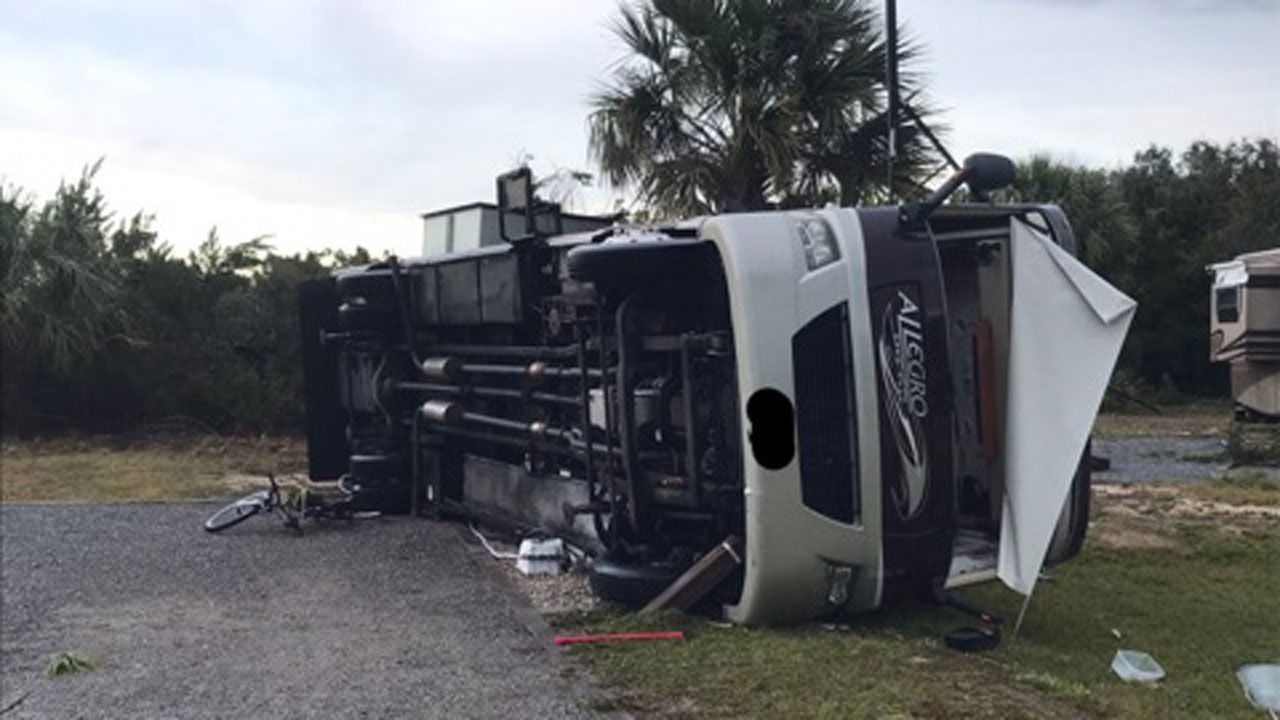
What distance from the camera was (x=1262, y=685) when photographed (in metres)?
5.38

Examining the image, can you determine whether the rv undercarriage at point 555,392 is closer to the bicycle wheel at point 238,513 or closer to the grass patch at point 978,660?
the grass patch at point 978,660

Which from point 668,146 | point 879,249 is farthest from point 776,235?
point 668,146

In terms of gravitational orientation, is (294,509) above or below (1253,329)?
below

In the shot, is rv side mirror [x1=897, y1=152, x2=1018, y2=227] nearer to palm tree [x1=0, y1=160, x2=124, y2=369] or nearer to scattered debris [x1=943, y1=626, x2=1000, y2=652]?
scattered debris [x1=943, y1=626, x2=1000, y2=652]

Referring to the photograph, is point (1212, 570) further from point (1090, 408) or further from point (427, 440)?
point (427, 440)

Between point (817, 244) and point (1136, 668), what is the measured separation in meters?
2.37

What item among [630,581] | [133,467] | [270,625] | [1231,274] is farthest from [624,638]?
[1231,274]

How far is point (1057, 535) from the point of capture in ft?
22.9

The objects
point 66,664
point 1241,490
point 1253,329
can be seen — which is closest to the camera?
point 66,664

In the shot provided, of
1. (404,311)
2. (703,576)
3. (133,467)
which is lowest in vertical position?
(133,467)

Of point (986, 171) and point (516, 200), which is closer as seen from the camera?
point (986, 171)

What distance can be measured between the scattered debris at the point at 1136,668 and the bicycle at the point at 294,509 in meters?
6.58

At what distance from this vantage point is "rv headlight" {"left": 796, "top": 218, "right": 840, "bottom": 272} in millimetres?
6164

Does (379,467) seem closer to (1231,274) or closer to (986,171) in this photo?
(986,171)
